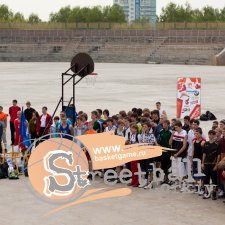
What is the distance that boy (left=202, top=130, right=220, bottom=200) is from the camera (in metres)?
11.3

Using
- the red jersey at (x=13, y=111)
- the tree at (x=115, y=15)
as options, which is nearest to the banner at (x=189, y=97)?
the red jersey at (x=13, y=111)

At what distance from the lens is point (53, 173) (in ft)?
28.8

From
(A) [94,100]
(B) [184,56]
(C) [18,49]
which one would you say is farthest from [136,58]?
(A) [94,100]

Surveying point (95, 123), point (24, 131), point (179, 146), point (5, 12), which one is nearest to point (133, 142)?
point (179, 146)

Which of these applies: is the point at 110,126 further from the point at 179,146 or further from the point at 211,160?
the point at 211,160

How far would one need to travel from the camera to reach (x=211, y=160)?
37.3ft

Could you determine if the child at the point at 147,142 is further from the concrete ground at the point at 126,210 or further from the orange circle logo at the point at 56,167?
the orange circle logo at the point at 56,167

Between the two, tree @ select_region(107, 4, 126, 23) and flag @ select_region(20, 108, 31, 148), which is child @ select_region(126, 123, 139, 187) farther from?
tree @ select_region(107, 4, 126, 23)

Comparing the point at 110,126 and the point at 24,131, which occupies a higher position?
the point at 110,126

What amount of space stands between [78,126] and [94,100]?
17.5 meters

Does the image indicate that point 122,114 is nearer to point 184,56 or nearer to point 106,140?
point 106,140

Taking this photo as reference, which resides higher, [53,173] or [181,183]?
[53,173]

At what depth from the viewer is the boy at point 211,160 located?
11.3 m

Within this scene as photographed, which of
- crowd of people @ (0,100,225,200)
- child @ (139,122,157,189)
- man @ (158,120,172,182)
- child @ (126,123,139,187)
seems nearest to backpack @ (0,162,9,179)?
crowd of people @ (0,100,225,200)
